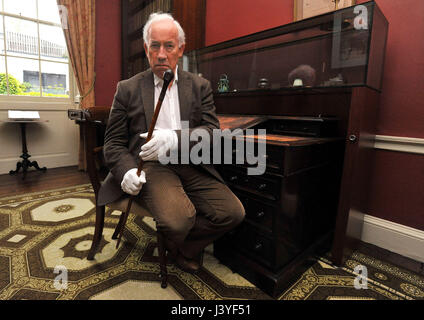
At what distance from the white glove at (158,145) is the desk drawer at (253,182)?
45cm

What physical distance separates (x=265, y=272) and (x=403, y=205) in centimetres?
123

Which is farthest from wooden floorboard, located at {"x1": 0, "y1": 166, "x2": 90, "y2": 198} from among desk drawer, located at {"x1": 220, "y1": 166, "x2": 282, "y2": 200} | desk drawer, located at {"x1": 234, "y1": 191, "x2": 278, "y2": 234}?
desk drawer, located at {"x1": 234, "y1": 191, "x2": 278, "y2": 234}

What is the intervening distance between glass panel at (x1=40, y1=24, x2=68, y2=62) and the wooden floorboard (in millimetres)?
1761

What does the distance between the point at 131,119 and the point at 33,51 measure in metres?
3.52

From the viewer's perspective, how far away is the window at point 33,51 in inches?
142

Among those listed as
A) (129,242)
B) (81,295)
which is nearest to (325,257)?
(129,242)

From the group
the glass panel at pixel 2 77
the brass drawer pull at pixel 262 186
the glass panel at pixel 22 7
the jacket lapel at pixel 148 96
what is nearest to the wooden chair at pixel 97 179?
the jacket lapel at pixel 148 96

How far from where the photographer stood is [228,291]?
57.1 inches

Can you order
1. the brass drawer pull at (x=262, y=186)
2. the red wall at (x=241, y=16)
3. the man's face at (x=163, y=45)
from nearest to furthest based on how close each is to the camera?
the man's face at (x=163, y=45), the brass drawer pull at (x=262, y=186), the red wall at (x=241, y=16)

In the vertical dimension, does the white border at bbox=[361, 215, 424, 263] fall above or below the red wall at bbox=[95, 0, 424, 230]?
below

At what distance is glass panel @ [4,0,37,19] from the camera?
11.7ft

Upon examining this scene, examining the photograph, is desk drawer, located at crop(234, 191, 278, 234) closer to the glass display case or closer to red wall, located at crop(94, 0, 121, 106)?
the glass display case

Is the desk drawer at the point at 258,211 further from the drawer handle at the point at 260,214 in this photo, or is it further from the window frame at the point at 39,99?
the window frame at the point at 39,99

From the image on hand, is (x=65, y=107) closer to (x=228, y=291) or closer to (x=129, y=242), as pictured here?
(x=129, y=242)
